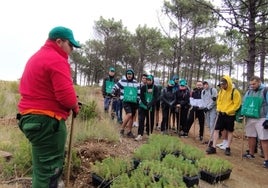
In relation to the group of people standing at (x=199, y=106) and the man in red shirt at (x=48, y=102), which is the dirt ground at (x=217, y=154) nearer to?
the group of people standing at (x=199, y=106)

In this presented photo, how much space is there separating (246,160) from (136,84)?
337 centimetres

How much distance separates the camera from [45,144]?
316cm

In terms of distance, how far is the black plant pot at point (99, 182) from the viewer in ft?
14.4

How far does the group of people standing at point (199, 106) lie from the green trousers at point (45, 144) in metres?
4.85

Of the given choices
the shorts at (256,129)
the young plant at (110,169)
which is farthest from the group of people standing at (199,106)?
the young plant at (110,169)

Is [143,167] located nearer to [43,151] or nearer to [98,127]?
[43,151]

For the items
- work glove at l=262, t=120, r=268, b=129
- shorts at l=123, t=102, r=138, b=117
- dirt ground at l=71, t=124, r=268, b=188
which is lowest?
dirt ground at l=71, t=124, r=268, b=188

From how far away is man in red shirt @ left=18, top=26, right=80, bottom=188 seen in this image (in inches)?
121

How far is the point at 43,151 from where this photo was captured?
3.19 metres

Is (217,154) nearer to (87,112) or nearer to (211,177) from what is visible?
(211,177)

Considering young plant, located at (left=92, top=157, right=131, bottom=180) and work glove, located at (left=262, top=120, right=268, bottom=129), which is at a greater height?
work glove, located at (left=262, top=120, right=268, bottom=129)

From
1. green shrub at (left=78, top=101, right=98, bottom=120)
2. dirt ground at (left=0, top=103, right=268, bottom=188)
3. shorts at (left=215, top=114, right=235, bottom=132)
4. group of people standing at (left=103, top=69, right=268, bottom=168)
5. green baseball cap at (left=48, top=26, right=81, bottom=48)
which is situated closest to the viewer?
green baseball cap at (left=48, top=26, right=81, bottom=48)

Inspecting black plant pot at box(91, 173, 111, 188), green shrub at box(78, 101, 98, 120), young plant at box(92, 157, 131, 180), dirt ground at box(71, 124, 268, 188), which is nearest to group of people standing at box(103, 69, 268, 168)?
dirt ground at box(71, 124, 268, 188)

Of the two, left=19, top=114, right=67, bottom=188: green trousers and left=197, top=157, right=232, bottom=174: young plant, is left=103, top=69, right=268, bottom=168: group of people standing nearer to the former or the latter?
left=197, top=157, right=232, bottom=174: young plant
